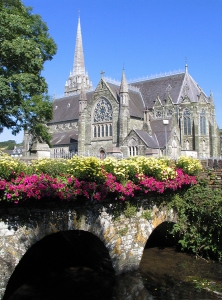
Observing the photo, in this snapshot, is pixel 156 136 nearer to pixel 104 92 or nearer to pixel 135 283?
pixel 104 92

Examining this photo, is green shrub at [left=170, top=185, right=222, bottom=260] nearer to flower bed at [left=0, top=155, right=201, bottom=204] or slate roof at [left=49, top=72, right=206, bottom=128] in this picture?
flower bed at [left=0, top=155, right=201, bottom=204]

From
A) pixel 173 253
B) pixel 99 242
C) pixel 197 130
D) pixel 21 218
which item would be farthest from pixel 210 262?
pixel 197 130

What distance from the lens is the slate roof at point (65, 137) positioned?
49.0 metres

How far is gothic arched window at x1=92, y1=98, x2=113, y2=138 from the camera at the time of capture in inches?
1705

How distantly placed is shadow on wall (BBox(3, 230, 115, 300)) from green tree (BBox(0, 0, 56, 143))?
32.9ft

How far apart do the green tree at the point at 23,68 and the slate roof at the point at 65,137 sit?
2584 centimetres

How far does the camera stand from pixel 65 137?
50.9 meters

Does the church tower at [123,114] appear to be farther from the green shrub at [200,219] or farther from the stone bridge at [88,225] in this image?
the stone bridge at [88,225]

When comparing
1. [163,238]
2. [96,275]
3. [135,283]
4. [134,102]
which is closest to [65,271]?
[96,275]

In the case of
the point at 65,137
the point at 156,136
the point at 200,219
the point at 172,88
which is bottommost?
the point at 200,219

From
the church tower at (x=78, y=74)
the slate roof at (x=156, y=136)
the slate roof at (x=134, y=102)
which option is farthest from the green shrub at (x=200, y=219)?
the church tower at (x=78, y=74)

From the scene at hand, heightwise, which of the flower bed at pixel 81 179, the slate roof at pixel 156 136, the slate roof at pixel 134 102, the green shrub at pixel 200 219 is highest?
the slate roof at pixel 134 102

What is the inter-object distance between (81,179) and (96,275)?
3700 millimetres

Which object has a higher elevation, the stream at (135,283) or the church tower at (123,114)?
the church tower at (123,114)
